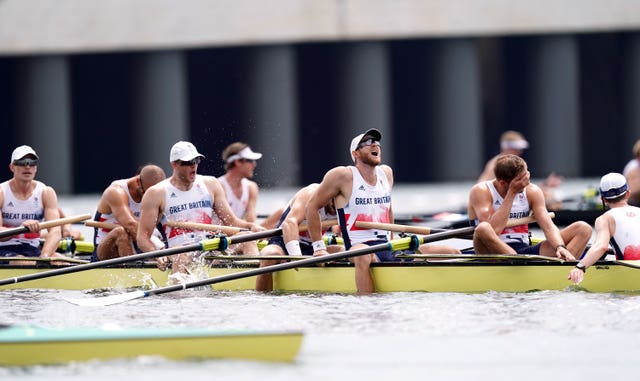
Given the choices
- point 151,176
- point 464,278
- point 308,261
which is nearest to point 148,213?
point 151,176

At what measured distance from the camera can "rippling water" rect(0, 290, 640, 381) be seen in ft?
24.7

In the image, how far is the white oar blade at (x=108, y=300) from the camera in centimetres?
1033

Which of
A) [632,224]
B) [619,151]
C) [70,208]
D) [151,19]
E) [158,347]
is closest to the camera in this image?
[158,347]

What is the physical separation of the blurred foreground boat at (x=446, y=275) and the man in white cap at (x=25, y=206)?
1.40 meters

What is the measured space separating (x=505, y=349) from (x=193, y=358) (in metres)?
1.87

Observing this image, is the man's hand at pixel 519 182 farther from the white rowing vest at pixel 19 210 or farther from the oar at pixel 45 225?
the white rowing vest at pixel 19 210

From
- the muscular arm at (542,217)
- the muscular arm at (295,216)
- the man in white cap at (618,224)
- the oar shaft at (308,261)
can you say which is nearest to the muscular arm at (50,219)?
the oar shaft at (308,261)

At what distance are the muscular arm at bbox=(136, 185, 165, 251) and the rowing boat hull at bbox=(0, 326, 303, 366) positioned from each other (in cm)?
371

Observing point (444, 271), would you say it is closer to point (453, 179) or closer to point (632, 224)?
point (632, 224)

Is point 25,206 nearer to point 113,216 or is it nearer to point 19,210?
point 19,210

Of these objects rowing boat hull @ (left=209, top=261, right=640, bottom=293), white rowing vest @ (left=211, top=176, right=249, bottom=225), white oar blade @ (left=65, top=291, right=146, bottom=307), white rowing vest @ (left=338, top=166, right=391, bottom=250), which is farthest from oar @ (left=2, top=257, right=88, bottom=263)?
white rowing vest @ (left=338, top=166, right=391, bottom=250)

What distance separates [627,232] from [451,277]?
4.48ft

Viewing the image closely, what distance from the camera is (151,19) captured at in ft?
83.3

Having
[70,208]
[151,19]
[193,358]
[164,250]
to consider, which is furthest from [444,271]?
[151,19]
